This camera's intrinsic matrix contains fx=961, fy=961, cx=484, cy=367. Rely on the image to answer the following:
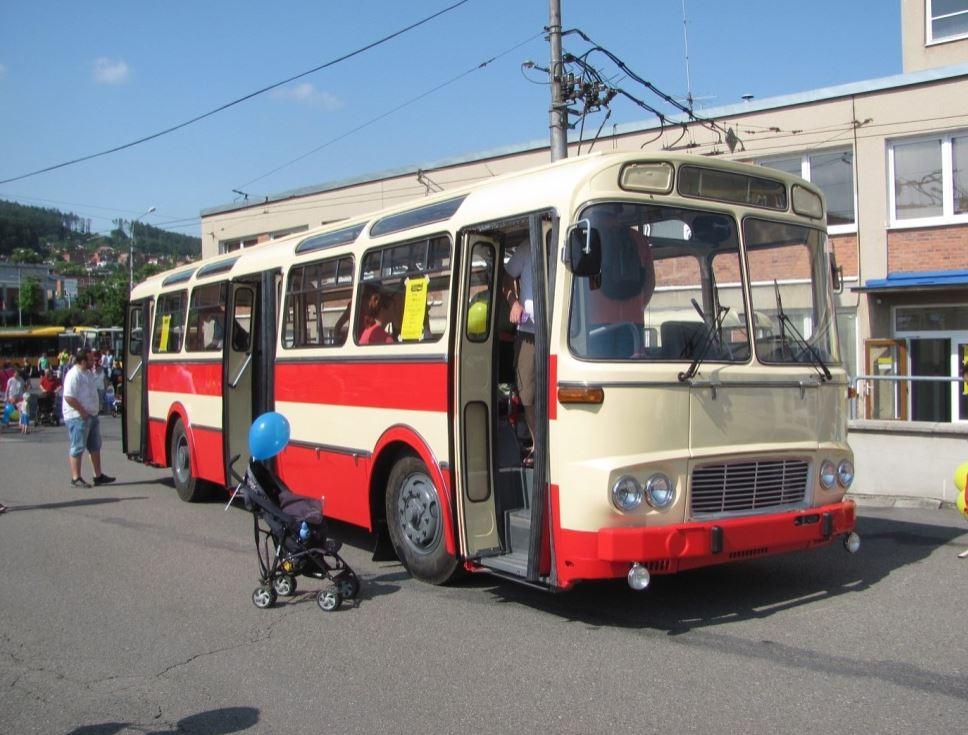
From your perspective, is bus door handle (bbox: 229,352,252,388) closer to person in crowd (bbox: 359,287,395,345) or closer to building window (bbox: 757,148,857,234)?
person in crowd (bbox: 359,287,395,345)

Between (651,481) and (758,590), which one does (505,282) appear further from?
(758,590)

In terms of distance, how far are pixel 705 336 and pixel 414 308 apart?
2398 mm

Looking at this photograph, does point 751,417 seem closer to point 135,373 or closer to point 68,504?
point 68,504

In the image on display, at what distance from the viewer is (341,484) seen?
857 centimetres

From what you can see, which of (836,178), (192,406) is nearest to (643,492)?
(192,406)

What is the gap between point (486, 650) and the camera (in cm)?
582

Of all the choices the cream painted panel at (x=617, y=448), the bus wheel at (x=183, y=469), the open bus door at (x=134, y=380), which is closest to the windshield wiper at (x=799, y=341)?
the cream painted panel at (x=617, y=448)

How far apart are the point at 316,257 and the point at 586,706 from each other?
221 inches

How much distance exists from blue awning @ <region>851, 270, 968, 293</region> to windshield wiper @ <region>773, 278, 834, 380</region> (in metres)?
13.3

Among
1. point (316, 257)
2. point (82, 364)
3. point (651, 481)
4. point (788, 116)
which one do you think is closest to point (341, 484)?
point (316, 257)

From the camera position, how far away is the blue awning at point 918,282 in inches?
725

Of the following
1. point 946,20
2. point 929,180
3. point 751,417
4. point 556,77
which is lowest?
point 751,417

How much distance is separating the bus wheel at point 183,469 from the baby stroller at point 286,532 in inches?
202

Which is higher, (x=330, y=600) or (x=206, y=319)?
(x=206, y=319)
